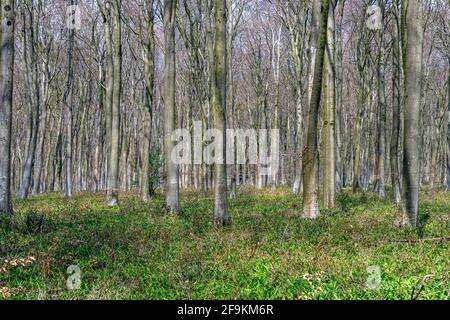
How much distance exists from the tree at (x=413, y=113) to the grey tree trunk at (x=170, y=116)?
6217mm

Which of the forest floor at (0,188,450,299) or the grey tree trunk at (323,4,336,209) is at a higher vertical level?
the grey tree trunk at (323,4,336,209)

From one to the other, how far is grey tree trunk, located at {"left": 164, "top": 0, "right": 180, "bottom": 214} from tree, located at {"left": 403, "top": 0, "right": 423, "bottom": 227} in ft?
20.4

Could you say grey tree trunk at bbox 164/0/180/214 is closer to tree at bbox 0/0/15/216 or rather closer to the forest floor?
the forest floor

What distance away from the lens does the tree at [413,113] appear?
371 inches

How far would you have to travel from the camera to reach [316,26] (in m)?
13.0

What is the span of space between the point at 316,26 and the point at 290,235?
7064mm

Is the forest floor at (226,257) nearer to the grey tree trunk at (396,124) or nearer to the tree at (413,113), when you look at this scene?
the tree at (413,113)

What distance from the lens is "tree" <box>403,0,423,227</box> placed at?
30.9 feet

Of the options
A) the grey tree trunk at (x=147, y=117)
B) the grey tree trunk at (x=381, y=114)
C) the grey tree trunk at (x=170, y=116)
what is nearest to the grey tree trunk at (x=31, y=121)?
the grey tree trunk at (x=147, y=117)

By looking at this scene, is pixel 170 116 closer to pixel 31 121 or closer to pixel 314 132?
pixel 314 132

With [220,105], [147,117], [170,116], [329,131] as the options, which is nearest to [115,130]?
[147,117]

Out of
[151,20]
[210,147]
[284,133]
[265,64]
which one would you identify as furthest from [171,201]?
[284,133]

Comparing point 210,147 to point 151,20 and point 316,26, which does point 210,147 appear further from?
point 316,26

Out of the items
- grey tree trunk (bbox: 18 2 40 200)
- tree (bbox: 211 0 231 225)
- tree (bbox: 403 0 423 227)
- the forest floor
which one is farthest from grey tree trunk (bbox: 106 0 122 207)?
tree (bbox: 403 0 423 227)
